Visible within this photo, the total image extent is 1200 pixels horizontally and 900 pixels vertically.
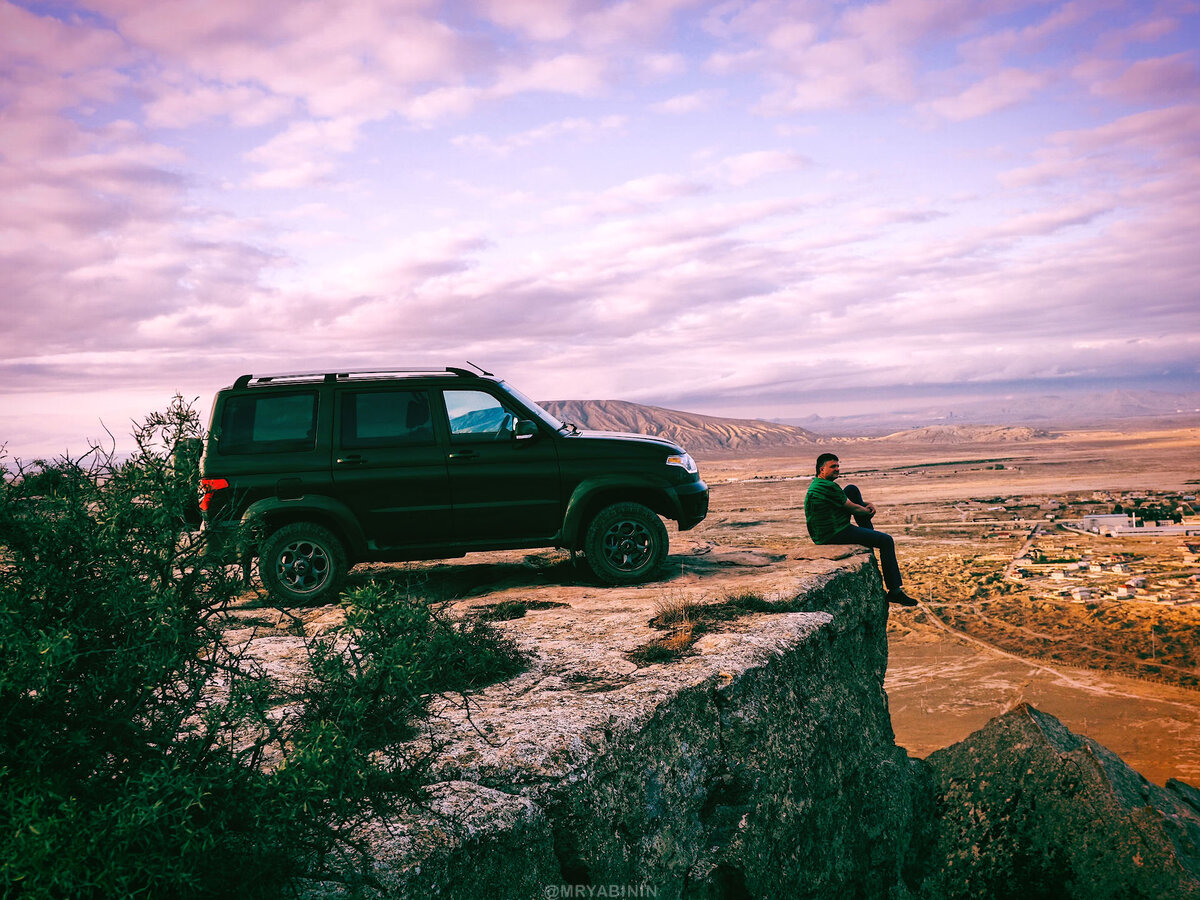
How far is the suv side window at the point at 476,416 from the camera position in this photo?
25.8ft

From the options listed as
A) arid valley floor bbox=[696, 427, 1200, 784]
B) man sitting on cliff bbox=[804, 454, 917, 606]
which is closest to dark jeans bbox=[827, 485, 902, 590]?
man sitting on cliff bbox=[804, 454, 917, 606]

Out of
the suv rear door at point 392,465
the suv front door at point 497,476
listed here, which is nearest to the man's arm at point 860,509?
the suv front door at point 497,476

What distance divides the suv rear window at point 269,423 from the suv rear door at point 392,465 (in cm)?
32

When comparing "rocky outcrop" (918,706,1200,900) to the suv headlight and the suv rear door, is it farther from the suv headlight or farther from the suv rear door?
the suv rear door

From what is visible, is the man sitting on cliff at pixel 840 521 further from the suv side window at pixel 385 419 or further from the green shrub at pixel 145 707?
the green shrub at pixel 145 707

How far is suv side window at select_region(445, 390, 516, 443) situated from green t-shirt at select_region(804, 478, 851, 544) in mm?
4564

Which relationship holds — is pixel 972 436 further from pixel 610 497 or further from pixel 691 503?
pixel 610 497

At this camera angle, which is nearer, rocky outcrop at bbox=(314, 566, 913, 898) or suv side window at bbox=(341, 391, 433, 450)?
→ rocky outcrop at bbox=(314, 566, 913, 898)

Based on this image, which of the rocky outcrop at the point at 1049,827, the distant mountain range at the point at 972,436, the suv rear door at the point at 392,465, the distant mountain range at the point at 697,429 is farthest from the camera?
the distant mountain range at the point at 697,429

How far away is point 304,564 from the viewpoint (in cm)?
747

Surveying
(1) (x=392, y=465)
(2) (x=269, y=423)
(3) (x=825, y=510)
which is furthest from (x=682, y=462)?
(2) (x=269, y=423)

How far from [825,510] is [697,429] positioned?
176m

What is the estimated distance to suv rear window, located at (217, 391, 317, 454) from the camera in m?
7.50

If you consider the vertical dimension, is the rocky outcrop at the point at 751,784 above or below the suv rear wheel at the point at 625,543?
below
